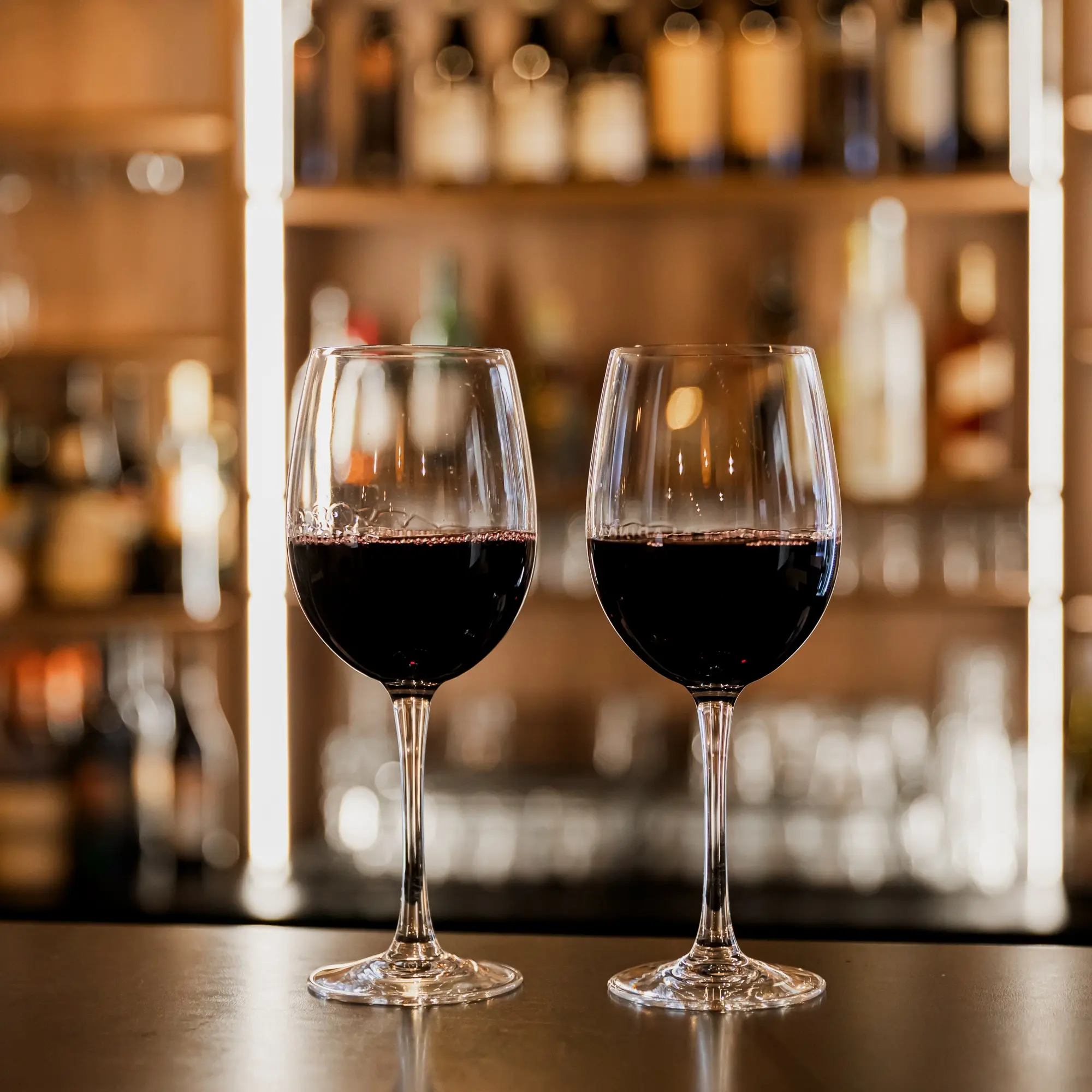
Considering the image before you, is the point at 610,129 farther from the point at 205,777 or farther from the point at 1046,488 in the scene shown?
the point at 205,777

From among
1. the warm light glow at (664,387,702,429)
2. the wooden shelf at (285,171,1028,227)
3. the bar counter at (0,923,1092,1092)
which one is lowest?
the bar counter at (0,923,1092,1092)

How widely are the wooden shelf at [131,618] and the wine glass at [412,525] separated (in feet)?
5.29

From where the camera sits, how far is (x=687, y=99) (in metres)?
2.14

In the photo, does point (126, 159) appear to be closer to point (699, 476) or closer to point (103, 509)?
point (103, 509)

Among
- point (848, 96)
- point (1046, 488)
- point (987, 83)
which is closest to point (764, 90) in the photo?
point (848, 96)

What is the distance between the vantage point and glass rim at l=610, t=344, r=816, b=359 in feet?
1.78

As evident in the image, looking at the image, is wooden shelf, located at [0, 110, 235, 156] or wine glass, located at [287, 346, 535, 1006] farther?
wooden shelf, located at [0, 110, 235, 156]

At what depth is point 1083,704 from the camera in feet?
7.28

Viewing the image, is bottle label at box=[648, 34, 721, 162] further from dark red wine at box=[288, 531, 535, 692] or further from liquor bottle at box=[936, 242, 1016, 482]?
dark red wine at box=[288, 531, 535, 692]

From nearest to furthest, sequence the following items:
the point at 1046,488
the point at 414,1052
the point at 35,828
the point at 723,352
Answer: the point at 414,1052, the point at 723,352, the point at 1046,488, the point at 35,828

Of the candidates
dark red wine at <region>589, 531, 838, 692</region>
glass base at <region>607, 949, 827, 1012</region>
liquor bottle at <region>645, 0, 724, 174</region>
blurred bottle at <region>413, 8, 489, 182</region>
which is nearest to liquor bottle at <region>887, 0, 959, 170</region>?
liquor bottle at <region>645, 0, 724, 174</region>

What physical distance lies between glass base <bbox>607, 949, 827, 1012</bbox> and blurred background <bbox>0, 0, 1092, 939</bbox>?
1459mm

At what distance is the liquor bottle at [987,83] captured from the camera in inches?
81.7

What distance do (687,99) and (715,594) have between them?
1690mm
